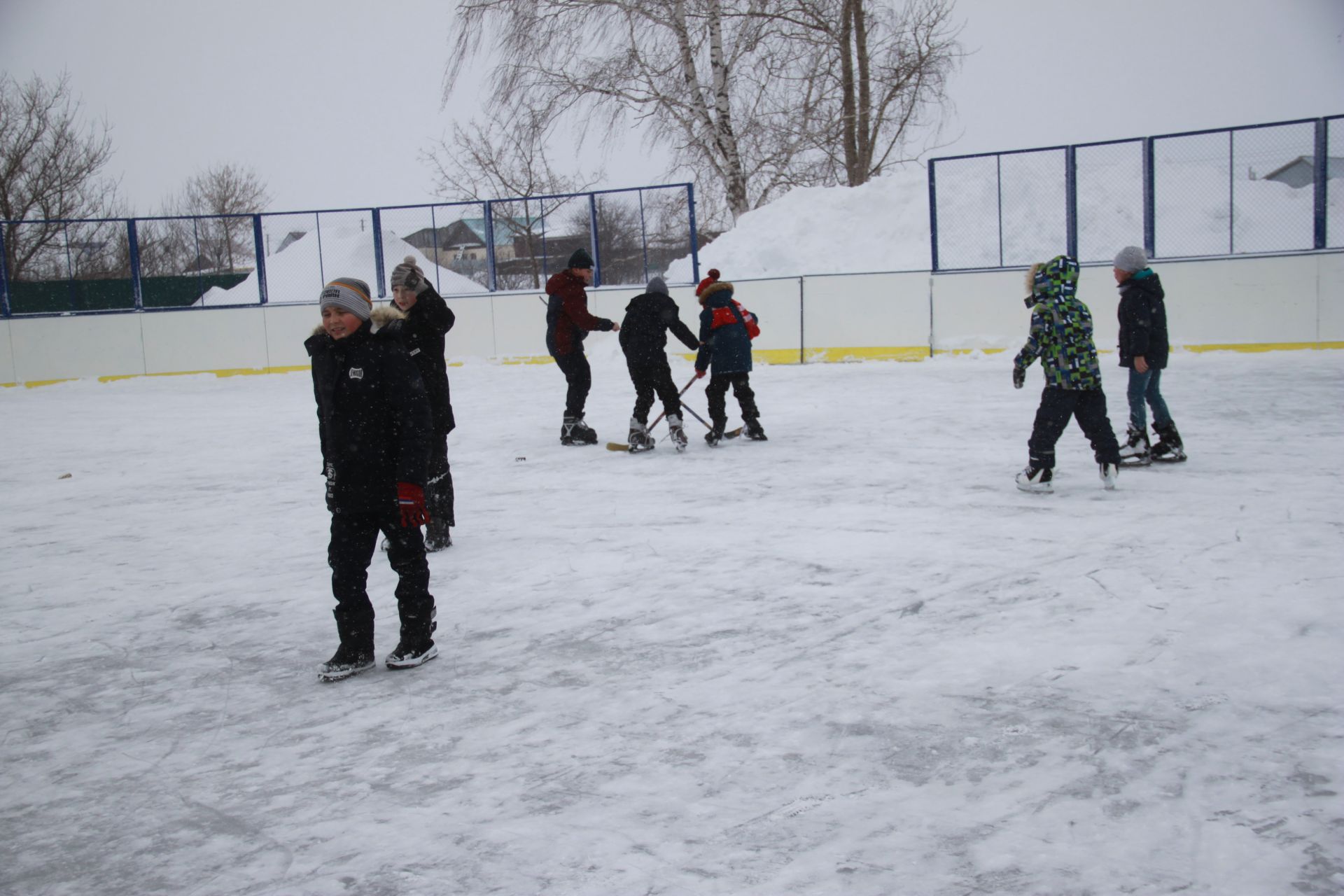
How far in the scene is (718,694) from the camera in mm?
3410

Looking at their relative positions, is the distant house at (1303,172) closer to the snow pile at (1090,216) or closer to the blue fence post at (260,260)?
the snow pile at (1090,216)

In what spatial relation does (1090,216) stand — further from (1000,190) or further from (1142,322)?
(1142,322)

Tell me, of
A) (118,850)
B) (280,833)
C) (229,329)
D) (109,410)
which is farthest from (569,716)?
(229,329)

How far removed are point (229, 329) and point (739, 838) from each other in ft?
52.8

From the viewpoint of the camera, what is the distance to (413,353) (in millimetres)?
5234

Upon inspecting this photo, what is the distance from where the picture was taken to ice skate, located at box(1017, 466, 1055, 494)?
20.4ft

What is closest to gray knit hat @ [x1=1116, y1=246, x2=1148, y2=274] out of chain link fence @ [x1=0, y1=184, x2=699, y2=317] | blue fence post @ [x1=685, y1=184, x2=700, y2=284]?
blue fence post @ [x1=685, y1=184, x2=700, y2=284]

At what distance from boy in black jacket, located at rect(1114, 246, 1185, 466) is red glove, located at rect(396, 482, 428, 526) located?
450 centimetres

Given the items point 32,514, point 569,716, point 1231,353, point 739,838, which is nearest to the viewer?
point 739,838

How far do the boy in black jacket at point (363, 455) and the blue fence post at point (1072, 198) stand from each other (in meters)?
11.7

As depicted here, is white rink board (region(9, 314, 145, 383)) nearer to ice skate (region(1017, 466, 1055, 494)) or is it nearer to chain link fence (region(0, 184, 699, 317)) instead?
chain link fence (region(0, 184, 699, 317))

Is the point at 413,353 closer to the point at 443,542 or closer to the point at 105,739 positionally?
the point at 443,542

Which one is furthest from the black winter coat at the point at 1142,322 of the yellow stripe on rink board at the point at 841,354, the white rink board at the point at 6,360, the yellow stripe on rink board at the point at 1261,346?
the white rink board at the point at 6,360

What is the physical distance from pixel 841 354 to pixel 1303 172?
5658mm
